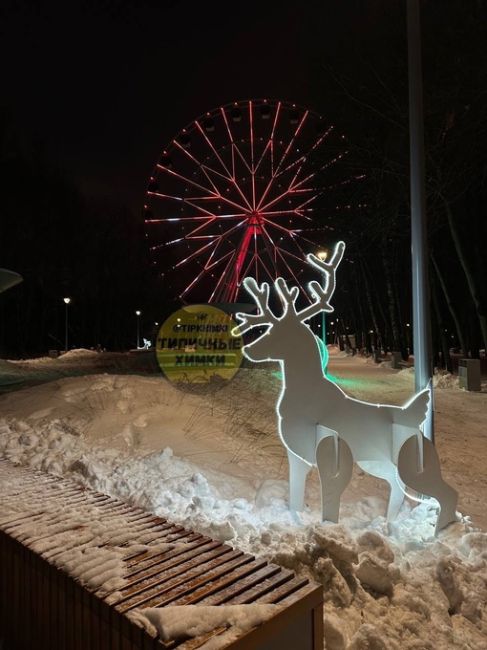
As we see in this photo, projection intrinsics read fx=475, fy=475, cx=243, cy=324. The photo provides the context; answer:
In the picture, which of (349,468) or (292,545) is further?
(349,468)

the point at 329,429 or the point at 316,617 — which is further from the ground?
the point at 329,429

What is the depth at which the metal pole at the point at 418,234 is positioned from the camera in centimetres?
573

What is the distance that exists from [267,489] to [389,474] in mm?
1733

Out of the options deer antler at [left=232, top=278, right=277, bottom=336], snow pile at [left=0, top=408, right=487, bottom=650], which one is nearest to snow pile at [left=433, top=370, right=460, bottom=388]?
snow pile at [left=0, top=408, right=487, bottom=650]

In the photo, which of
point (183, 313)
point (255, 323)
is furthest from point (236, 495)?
point (183, 313)

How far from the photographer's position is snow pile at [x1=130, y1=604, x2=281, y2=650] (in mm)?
2273

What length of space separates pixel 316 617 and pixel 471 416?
9.91 metres

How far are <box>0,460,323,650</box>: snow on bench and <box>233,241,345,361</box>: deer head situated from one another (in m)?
1.96

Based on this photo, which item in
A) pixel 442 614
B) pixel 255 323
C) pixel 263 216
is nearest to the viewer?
pixel 442 614

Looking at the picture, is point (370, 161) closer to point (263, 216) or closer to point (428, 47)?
point (428, 47)

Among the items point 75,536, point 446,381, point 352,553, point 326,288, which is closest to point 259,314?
point 326,288

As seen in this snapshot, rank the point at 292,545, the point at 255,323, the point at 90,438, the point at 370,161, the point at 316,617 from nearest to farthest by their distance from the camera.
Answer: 1. the point at 316,617
2. the point at 292,545
3. the point at 255,323
4. the point at 90,438
5. the point at 370,161

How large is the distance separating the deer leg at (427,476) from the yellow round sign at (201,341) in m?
9.60

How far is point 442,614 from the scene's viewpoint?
132 inches
